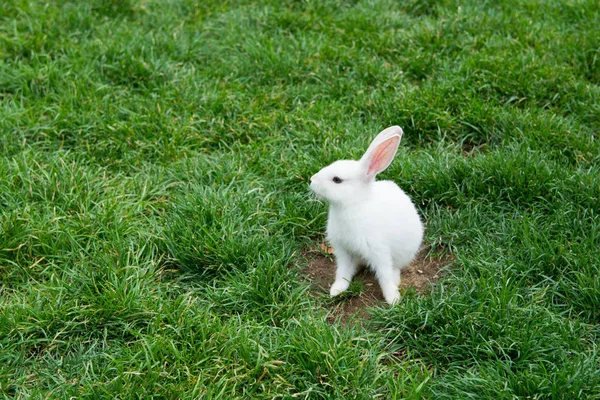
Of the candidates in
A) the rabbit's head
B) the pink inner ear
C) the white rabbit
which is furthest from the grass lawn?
the pink inner ear

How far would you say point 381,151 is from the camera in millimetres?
3719

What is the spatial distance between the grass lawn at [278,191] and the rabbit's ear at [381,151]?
2.25ft

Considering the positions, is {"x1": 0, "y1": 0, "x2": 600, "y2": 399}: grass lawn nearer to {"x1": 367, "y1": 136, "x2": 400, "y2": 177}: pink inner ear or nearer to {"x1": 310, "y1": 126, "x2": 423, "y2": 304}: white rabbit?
{"x1": 310, "y1": 126, "x2": 423, "y2": 304}: white rabbit

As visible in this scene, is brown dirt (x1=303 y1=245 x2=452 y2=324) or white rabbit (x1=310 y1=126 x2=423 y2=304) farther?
brown dirt (x1=303 y1=245 x2=452 y2=324)

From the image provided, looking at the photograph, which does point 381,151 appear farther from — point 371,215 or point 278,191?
point 278,191

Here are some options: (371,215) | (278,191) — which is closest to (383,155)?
(371,215)

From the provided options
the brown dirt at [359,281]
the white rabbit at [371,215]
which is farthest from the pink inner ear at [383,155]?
the brown dirt at [359,281]

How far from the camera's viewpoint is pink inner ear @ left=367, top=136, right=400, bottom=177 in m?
3.70

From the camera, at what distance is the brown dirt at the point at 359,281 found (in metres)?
3.89

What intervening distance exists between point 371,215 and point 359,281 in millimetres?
453

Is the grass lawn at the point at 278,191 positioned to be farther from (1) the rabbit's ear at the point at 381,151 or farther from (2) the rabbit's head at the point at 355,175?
(1) the rabbit's ear at the point at 381,151

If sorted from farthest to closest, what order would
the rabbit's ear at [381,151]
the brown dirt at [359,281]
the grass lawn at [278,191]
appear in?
the brown dirt at [359,281]
the rabbit's ear at [381,151]
the grass lawn at [278,191]

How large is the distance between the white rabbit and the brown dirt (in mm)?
72

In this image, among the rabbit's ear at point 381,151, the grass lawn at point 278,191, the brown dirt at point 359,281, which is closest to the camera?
the grass lawn at point 278,191
